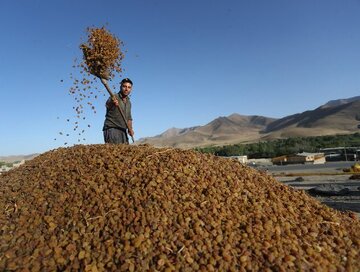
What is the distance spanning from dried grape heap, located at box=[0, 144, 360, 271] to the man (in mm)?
1101

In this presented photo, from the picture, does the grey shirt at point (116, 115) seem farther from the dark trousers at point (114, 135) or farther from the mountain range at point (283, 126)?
the mountain range at point (283, 126)

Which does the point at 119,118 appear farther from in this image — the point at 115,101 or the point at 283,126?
the point at 283,126

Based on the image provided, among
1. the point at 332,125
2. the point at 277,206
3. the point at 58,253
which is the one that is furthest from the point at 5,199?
the point at 332,125

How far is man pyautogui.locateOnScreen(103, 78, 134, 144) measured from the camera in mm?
5566

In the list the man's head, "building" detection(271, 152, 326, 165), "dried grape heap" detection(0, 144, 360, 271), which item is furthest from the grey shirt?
"building" detection(271, 152, 326, 165)

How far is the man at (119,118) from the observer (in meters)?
5.57

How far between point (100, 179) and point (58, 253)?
3.49 feet

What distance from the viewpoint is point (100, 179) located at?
12.7 ft

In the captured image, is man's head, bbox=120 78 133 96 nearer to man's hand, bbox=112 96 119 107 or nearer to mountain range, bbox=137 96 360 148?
man's hand, bbox=112 96 119 107

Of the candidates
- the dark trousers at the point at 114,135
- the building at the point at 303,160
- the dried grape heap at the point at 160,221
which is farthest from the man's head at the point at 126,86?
the building at the point at 303,160

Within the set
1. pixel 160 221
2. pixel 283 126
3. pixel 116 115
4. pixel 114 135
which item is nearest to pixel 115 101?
pixel 116 115

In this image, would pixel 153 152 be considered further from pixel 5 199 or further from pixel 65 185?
pixel 5 199

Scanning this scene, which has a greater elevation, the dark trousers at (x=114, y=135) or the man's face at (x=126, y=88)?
the man's face at (x=126, y=88)

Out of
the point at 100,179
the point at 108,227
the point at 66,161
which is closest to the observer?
the point at 108,227
